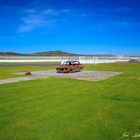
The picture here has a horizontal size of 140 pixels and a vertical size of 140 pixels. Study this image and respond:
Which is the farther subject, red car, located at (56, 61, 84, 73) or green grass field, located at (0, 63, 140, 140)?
red car, located at (56, 61, 84, 73)

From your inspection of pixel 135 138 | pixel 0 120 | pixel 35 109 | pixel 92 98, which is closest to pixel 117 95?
pixel 92 98

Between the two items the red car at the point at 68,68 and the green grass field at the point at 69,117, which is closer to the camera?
the green grass field at the point at 69,117

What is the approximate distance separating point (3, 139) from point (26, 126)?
3.65 ft

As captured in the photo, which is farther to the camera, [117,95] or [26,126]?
[117,95]

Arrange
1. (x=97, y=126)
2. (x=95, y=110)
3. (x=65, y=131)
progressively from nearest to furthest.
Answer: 1. (x=65, y=131)
2. (x=97, y=126)
3. (x=95, y=110)

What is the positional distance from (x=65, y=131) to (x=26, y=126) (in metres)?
1.43

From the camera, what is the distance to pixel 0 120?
760cm

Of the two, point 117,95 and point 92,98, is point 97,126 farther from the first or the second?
point 117,95

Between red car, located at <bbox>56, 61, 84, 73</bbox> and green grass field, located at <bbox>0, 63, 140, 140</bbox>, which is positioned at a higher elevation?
red car, located at <bbox>56, 61, 84, 73</bbox>

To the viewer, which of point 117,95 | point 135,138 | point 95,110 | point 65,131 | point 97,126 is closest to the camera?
point 135,138

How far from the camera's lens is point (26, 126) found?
696 cm

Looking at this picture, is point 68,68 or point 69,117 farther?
point 68,68

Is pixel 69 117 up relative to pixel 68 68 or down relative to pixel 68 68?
down

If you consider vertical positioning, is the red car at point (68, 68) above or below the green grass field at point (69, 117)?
above
